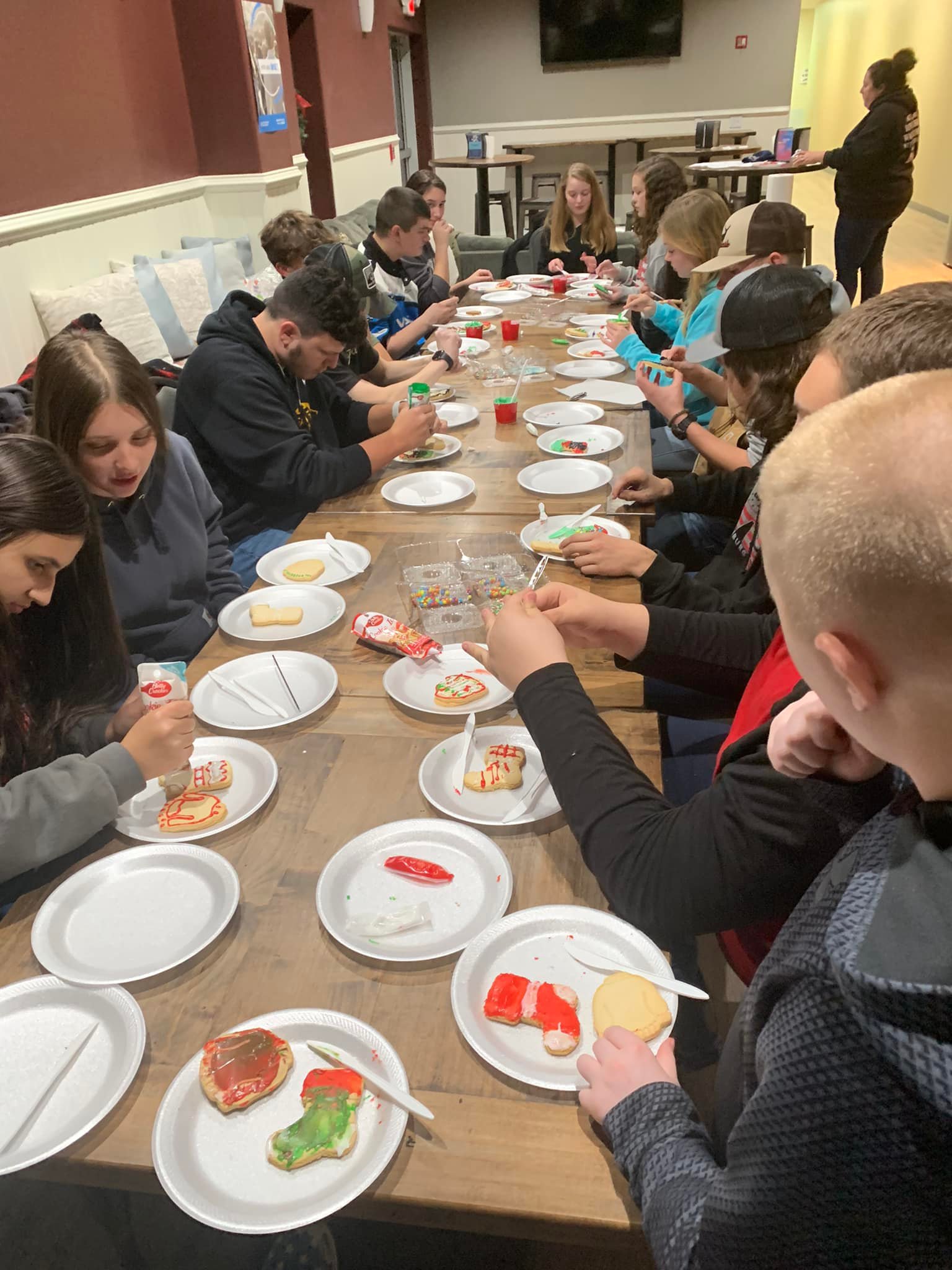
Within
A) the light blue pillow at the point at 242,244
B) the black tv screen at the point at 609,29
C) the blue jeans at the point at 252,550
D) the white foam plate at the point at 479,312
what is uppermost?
the black tv screen at the point at 609,29

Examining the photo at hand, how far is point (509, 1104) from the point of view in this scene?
777 millimetres

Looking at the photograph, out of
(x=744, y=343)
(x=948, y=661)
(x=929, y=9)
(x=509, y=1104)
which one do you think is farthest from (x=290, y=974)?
(x=929, y=9)

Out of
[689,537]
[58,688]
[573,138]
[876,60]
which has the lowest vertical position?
[689,537]

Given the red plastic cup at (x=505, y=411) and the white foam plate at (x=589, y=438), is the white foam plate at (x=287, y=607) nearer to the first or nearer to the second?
the white foam plate at (x=589, y=438)

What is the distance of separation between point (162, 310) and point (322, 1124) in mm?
4222

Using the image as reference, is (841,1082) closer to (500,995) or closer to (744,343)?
(500,995)

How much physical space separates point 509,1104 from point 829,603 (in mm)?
555

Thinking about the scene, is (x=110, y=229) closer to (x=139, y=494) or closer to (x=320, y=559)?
(x=139, y=494)

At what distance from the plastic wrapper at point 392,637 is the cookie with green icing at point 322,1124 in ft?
2.36

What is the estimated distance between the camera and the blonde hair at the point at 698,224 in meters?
3.22

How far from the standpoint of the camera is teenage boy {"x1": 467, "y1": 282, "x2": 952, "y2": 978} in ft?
2.73

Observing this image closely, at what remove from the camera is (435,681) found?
1.38 meters

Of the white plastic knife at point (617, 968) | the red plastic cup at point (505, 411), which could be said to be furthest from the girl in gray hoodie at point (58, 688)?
the red plastic cup at point (505, 411)

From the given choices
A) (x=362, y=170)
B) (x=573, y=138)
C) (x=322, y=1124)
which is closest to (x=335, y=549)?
(x=322, y=1124)
